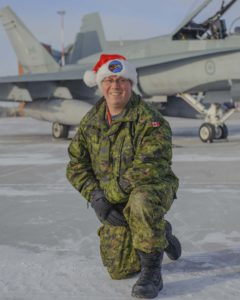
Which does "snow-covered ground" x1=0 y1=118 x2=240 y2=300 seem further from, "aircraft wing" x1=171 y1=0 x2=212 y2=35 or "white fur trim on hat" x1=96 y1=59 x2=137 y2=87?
"aircraft wing" x1=171 y1=0 x2=212 y2=35

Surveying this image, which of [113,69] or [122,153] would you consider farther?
[113,69]

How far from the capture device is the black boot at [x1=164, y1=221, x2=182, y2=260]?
2.70 metres

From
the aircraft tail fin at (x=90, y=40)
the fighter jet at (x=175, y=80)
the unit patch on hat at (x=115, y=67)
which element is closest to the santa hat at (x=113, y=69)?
the unit patch on hat at (x=115, y=67)

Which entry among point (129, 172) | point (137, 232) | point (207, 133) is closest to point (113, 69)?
point (129, 172)

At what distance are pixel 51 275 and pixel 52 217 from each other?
1348 mm

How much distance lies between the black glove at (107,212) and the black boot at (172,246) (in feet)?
A: 1.21

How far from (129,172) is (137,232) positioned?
1.02 feet

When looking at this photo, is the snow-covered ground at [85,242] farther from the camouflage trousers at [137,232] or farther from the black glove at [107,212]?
the black glove at [107,212]

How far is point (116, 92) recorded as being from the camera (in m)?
2.54

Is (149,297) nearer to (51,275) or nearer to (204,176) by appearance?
(51,275)

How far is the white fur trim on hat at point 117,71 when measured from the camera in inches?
102

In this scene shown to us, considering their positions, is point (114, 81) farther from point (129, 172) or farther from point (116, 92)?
point (129, 172)

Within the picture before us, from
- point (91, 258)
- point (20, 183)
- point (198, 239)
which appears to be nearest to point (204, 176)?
point (20, 183)

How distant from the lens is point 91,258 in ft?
9.42
